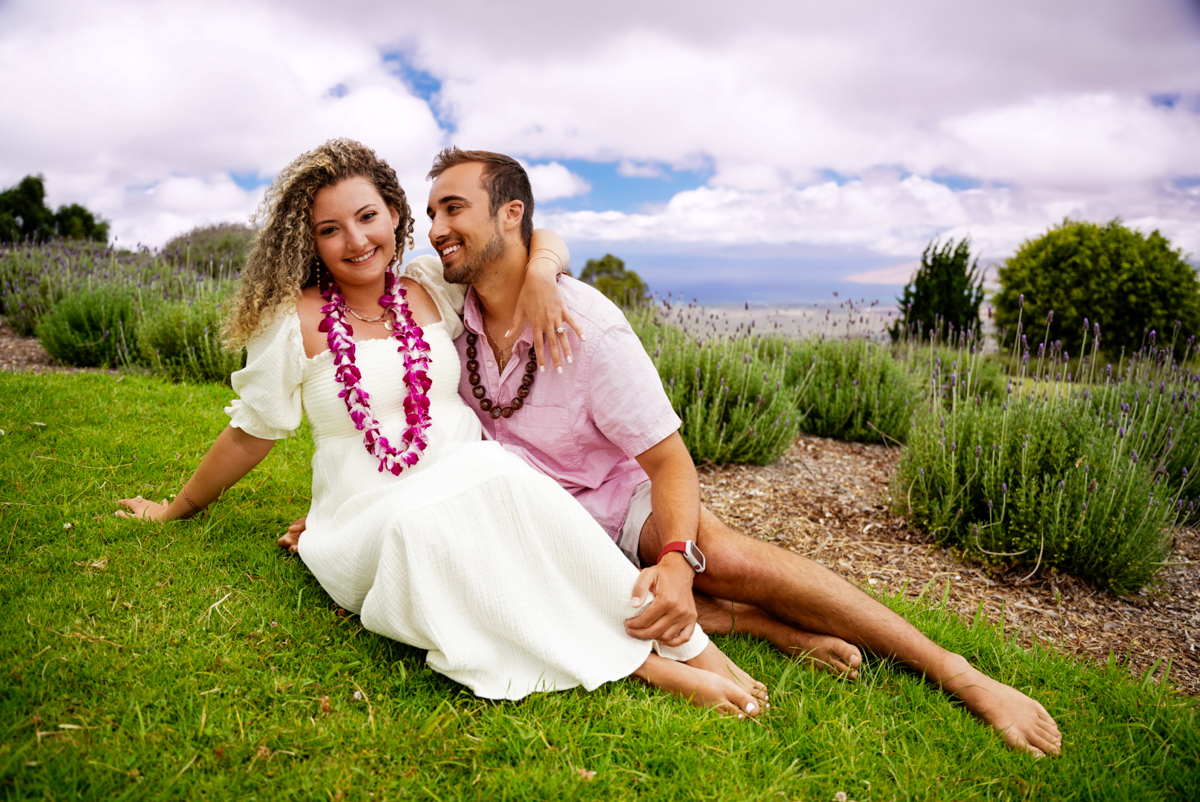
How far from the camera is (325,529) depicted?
2.42m

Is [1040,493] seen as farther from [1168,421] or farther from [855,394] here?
[855,394]

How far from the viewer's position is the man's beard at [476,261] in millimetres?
2541

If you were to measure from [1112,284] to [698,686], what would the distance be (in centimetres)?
1174

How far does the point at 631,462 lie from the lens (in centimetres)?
272

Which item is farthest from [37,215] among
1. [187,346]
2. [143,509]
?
[143,509]

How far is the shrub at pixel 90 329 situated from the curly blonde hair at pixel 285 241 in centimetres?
443

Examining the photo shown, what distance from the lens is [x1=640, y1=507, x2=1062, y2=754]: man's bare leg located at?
2.34 m

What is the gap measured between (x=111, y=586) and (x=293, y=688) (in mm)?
910

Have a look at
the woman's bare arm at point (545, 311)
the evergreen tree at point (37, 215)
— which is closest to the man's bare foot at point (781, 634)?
the woman's bare arm at point (545, 311)

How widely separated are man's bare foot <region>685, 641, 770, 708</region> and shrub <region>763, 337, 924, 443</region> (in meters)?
3.46

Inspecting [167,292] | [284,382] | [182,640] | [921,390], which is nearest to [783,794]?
[182,640]

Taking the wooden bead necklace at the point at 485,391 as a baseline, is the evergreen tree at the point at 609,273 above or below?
above

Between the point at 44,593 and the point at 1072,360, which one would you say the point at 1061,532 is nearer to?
the point at 44,593

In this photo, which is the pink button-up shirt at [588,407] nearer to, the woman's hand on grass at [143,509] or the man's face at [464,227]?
the man's face at [464,227]
